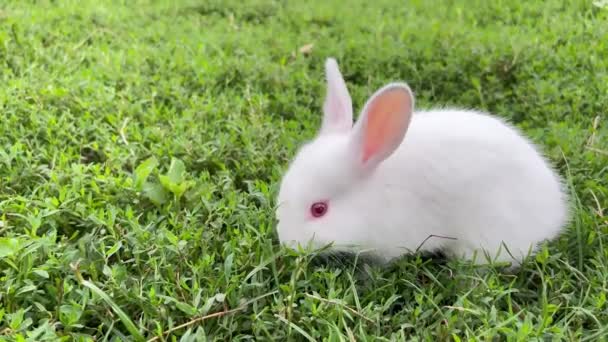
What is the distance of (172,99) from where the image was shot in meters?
4.02

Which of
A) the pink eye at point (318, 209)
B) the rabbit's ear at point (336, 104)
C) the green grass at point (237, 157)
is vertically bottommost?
the green grass at point (237, 157)

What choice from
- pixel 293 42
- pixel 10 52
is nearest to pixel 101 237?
pixel 10 52

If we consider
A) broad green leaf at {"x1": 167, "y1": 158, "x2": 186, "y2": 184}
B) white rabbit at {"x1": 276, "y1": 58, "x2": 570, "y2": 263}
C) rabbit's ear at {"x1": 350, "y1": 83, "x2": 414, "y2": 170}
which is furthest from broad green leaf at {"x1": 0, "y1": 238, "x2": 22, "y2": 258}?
rabbit's ear at {"x1": 350, "y1": 83, "x2": 414, "y2": 170}

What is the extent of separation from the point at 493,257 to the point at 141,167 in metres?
1.65

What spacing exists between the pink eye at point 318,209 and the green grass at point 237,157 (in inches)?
8.5

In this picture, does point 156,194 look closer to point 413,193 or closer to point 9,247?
point 9,247

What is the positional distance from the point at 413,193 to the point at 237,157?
120 cm

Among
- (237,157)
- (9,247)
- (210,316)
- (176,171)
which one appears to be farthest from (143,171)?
(210,316)

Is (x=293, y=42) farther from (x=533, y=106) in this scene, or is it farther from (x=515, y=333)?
(x=515, y=333)

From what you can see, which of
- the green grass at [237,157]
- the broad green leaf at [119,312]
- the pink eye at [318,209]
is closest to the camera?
the broad green leaf at [119,312]

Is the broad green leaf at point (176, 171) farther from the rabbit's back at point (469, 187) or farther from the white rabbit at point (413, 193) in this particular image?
the rabbit's back at point (469, 187)

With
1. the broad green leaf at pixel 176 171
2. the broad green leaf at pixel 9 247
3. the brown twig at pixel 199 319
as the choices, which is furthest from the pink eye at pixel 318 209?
the broad green leaf at pixel 9 247

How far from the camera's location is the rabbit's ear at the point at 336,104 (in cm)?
275

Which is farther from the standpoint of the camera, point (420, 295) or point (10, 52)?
point (10, 52)
